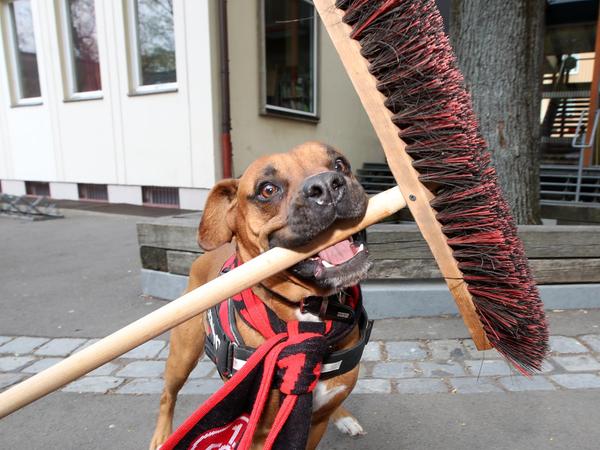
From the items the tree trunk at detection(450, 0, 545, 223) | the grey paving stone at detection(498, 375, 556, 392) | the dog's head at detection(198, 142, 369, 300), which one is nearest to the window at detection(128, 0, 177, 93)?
the tree trunk at detection(450, 0, 545, 223)

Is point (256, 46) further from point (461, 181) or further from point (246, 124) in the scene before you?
point (461, 181)

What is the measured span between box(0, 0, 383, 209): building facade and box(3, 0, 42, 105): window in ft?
0.10

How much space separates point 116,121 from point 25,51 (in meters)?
4.09

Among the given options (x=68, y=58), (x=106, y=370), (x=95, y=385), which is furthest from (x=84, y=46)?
(x=95, y=385)

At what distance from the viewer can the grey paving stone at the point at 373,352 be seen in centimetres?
329

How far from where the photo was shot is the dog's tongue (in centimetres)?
173

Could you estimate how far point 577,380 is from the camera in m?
2.88

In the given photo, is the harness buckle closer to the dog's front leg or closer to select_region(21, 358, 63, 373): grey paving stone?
the dog's front leg

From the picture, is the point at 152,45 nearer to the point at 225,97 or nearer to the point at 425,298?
the point at 225,97

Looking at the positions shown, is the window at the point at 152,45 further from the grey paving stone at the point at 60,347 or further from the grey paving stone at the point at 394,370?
the grey paving stone at the point at 394,370

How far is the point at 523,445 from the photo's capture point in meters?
2.33

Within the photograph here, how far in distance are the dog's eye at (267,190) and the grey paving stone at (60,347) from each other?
8.22 feet

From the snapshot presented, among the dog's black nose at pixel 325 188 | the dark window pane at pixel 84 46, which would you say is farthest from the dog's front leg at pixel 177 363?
the dark window pane at pixel 84 46

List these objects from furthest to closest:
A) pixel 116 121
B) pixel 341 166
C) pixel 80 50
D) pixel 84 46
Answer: pixel 80 50, pixel 84 46, pixel 116 121, pixel 341 166
